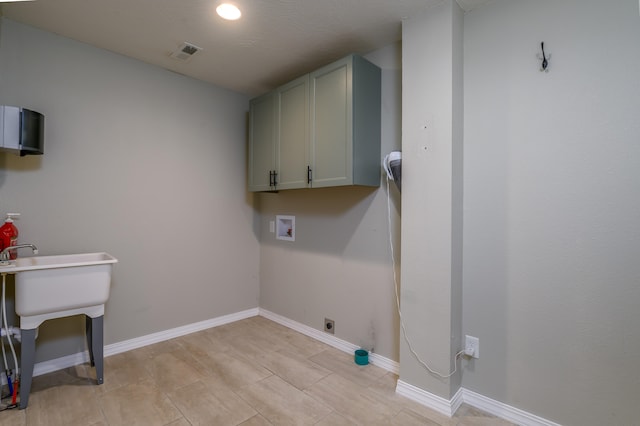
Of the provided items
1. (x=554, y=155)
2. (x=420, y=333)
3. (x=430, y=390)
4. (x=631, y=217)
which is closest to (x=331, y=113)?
(x=554, y=155)

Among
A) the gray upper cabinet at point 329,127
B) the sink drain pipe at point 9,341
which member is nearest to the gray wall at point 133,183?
the sink drain pipe at point 9,341

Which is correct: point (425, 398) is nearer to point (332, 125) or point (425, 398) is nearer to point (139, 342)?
point (332, 125)

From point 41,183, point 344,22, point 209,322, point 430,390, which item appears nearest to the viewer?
point 430,390

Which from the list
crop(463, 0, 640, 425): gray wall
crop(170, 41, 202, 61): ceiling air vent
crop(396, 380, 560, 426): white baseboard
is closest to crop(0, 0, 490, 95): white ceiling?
crop(170, 41, 202, 61): ceiling air vent

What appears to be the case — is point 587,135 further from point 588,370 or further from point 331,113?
point 331,113

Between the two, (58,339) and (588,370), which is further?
(58,339)

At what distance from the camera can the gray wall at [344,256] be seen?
2398 mm

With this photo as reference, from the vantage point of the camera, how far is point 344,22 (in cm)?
211

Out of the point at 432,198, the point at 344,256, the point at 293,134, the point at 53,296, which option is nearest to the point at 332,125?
the point at 293,134

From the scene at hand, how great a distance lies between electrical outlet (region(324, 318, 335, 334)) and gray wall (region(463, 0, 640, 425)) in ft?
3.79

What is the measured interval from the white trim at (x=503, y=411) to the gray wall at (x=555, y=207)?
4cm

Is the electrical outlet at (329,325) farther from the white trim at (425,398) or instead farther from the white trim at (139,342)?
the white trim at (139,342)

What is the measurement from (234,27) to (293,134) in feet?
2.90

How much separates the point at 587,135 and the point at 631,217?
44 cm
